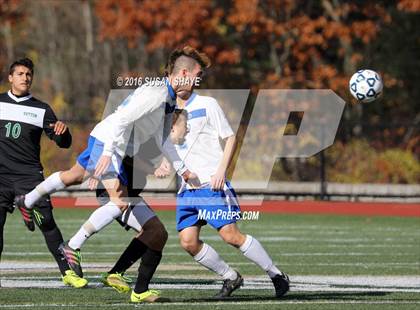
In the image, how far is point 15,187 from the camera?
9.97 metres

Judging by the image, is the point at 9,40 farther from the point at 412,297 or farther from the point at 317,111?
the point at 412,297

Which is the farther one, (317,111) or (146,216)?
(317,111)

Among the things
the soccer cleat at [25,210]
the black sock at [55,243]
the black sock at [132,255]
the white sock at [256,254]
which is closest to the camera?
A: the white sock at [256,254]

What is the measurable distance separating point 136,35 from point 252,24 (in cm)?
282

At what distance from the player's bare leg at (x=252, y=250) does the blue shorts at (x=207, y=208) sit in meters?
0.08

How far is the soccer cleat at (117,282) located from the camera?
907cm

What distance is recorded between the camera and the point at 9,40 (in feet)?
145

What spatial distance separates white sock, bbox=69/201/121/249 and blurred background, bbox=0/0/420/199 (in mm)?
14877

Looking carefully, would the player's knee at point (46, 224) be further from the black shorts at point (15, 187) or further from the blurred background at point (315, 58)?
the blurred background at point (315, 58)

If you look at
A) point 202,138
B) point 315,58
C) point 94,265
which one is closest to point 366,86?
point 94,265

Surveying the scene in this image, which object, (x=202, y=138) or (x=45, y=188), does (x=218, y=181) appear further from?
(x=45, y=188)

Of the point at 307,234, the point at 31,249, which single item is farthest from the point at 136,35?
the point at 31,249

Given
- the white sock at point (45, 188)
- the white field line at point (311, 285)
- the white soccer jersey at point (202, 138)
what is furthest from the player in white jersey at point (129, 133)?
the white field line at point (311, 285)

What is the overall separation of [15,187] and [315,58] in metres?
19.4
